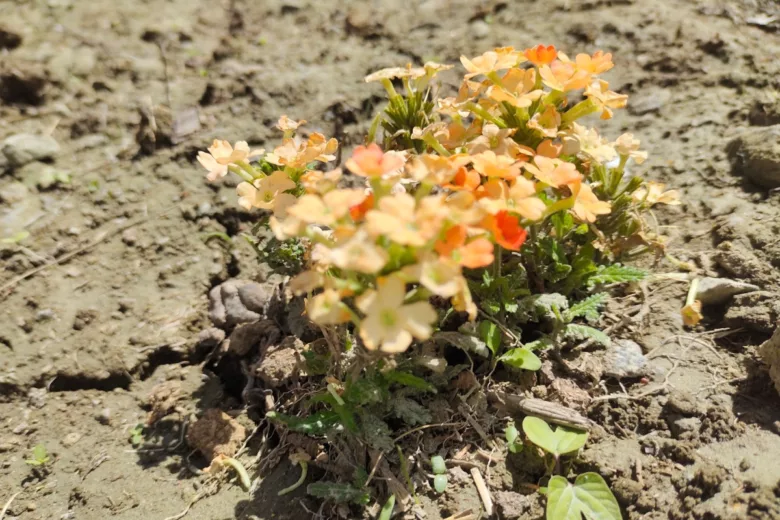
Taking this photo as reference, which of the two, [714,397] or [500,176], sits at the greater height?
[500,176]

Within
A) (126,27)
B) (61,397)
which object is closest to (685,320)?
(61,397)

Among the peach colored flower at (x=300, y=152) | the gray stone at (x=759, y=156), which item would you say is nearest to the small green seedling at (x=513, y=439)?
the peach colored flower at (x=300, y=152)

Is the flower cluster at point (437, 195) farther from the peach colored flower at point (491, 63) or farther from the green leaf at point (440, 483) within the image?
the green leaf at point (440, 483)

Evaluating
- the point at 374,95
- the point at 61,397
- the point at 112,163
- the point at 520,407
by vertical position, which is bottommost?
the point at 61,397

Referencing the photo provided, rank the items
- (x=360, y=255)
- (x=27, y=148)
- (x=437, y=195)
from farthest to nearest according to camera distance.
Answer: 1. (x=27, y=148)
2. (x=437, y=195)
3. (x=360, y=255)

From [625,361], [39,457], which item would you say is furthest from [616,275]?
[39,457]

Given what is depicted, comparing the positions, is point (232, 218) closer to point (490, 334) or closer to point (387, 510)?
point (490, 334)

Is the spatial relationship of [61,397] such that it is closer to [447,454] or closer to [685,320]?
[447,454]
